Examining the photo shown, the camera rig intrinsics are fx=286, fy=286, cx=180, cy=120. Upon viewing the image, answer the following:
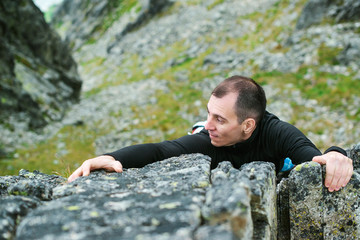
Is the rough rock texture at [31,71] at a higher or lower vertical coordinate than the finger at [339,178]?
higher

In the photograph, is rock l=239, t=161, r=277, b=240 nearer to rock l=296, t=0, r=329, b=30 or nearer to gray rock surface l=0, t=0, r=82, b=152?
gray rock surface l=0, t=0, r=82, b=152

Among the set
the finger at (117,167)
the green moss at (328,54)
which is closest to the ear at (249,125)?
the finger at (117,167)

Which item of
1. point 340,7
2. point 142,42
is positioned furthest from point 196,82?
point 142,42

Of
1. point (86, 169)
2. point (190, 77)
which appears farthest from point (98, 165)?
point (190, 77)

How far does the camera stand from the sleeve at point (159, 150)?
13.9 feet

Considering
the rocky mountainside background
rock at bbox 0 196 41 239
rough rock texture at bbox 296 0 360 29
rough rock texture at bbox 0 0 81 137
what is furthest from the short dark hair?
rough rock texture at bbox 296 0 360 29

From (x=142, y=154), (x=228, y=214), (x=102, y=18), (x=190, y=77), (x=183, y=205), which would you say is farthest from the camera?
(x=102, y=18)

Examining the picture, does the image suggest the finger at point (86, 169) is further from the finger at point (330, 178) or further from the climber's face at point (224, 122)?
the finger at point (330, 178)

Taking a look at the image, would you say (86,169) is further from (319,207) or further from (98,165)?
(319,207)

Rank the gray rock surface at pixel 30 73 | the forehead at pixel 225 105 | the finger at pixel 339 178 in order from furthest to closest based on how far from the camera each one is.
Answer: the gray rock surface at pixel 30 73 → the forehead at pixel 225 105 → the finger at pixel 339 178

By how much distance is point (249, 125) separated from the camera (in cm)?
467

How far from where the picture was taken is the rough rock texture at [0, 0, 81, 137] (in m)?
16.5

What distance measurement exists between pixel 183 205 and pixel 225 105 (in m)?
2.29

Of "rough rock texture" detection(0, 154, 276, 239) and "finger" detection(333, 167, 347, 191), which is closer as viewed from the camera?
"rough rock texture" detection(0, 154, 276, 239)
